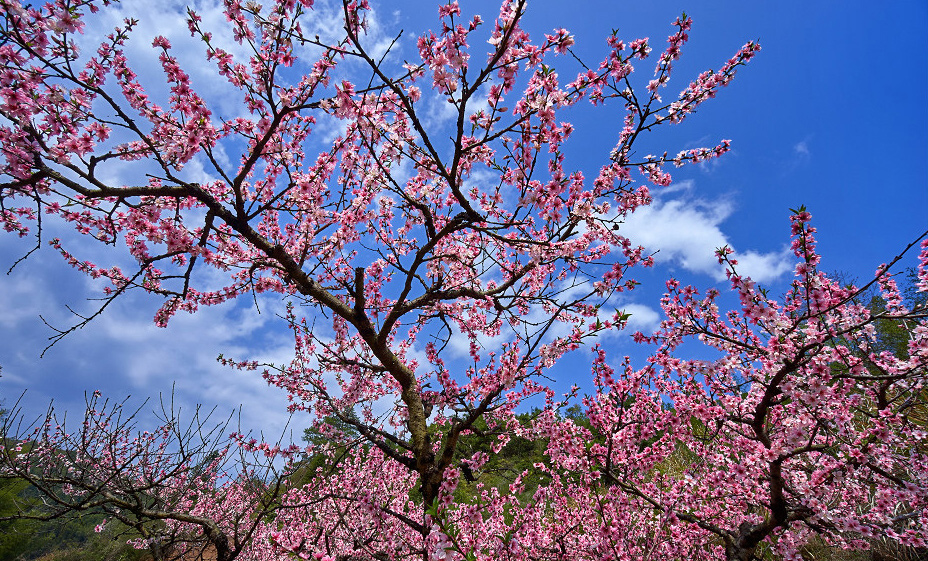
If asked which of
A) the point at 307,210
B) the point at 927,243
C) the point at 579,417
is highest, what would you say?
the point at 579,417

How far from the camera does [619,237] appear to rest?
5.80 metres

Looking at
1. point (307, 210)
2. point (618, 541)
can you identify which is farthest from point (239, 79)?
point (618, 541)

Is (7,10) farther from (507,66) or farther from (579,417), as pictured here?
(579,417)

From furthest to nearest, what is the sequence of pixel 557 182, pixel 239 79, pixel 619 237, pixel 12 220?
pixel 619 237
pixel 12 220
pixel 239 79
pixel 557 182

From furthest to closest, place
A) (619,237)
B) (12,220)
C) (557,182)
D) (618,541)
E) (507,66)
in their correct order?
(618,541) < (619,237) < (12,220) < (557,182) < (507,66)

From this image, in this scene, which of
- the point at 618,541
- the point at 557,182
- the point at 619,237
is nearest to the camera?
the point at 557,182

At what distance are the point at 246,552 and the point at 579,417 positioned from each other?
20031 mm

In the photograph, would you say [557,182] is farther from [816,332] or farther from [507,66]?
[816,332]

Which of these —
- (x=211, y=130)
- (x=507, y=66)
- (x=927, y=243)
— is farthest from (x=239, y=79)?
(x=927, y=243)

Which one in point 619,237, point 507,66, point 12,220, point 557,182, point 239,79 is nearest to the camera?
point 507,66

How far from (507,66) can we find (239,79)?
10.4ft

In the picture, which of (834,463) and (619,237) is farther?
(619,237)

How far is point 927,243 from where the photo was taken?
3766mm

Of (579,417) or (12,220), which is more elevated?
(579,417)
